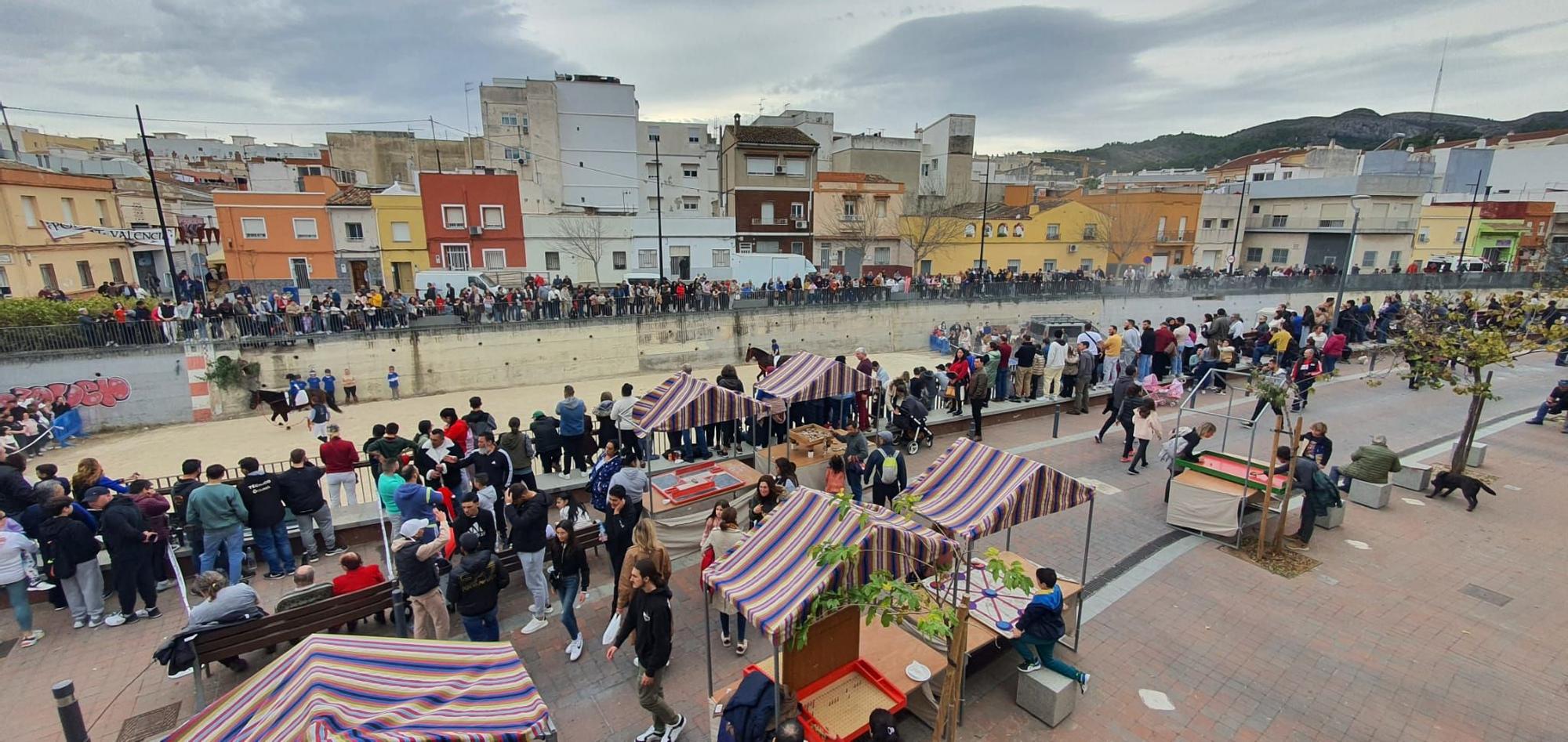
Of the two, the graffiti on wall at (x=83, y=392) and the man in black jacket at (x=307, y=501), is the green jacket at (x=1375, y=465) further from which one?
the graffiti on wall at (x=83, y=392)

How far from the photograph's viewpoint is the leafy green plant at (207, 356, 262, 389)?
19.8m

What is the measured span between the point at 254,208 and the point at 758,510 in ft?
118

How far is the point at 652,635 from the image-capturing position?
5.61m

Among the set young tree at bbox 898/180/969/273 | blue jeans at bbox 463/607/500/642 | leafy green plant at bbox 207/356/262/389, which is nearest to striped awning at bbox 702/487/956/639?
Answer: blue jeans at bbox 463/607/500/642

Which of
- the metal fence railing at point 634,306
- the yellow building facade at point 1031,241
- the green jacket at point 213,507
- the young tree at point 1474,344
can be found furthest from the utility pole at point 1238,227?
the green jacket at point 213,507

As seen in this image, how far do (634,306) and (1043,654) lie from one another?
21974 mm

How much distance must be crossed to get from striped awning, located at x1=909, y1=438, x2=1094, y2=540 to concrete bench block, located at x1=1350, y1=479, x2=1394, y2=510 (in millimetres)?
6644

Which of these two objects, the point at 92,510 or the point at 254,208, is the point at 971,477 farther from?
the point at 254,208

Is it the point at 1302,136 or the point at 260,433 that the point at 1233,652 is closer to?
the point at 260,433

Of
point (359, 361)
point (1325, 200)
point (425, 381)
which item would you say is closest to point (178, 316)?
point (359, 361)

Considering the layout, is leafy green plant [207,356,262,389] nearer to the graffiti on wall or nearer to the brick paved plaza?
the graffiti on wall

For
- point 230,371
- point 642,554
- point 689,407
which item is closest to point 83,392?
point 230,371

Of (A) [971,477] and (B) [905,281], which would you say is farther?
(B) [905,281]

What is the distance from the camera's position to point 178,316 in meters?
19.6
